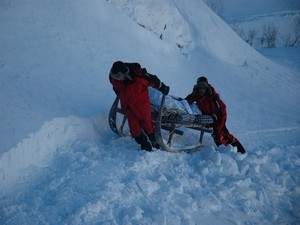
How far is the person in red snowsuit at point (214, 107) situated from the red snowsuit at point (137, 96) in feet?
3.53

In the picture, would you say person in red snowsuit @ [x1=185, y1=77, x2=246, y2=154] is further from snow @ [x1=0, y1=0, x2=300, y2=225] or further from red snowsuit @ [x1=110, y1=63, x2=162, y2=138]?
red snowsuit @ [x1=110, y1=63, x2=162, y2=138]

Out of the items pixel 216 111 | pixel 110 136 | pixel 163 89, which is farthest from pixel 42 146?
pixel 216 111

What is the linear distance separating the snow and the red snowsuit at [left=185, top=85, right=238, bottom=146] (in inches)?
9.8

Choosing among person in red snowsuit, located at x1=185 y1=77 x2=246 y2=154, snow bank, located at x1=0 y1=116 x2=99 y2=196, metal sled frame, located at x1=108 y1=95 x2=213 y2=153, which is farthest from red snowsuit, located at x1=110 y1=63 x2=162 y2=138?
person in red snowsuit, located at x1=185 y1=77 x2=246 y2=154

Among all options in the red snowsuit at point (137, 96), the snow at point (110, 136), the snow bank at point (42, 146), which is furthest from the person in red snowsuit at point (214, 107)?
the snow bank at point (42, 146)

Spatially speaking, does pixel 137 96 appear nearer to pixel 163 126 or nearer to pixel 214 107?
pixel 163 126

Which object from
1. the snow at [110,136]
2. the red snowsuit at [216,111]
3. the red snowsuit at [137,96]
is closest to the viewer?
the snow at [110,136]

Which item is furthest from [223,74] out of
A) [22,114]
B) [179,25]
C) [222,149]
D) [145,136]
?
[22,114]

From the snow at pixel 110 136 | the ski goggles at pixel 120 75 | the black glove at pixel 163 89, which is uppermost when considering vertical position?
the ski goggles at pixel 120 75

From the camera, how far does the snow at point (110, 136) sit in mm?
3123

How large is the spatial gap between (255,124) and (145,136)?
3.46 meters

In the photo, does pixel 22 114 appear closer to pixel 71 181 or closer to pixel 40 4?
pixel 71 181

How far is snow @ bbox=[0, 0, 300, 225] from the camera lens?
3.12 m

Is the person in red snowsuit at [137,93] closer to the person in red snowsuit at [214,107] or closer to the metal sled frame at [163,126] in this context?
the metal sled frame at [163,126]
